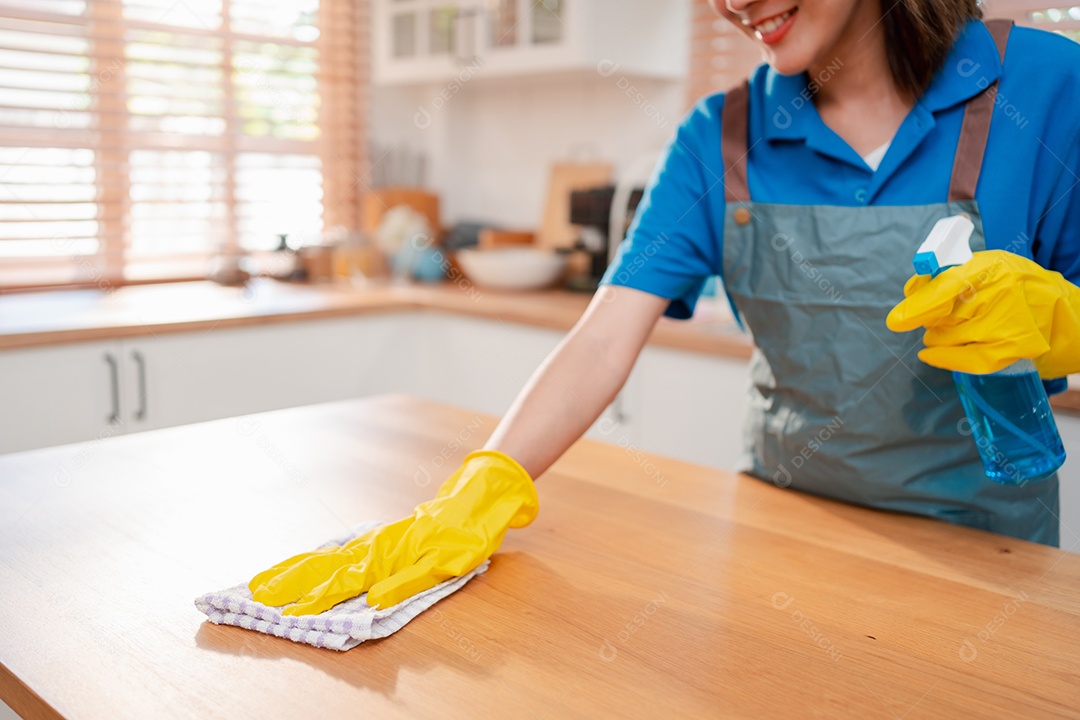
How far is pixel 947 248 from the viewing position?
92 cm

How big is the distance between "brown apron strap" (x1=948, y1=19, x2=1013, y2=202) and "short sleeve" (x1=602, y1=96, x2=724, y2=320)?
0.94 ft

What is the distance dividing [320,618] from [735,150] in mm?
816

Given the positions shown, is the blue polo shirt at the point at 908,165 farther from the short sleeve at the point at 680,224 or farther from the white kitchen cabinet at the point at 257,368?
the white kitchen cabinet at the point at 257,368

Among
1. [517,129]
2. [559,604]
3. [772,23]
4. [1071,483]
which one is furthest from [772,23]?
[517,129]

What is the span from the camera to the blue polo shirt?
1.09m

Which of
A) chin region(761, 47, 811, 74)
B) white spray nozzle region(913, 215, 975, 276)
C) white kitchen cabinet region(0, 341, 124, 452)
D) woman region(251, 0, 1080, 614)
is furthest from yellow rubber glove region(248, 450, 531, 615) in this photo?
white kitchen cabinet region(0, 341, 124, 452)

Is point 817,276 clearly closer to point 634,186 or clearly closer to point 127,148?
point 634,186

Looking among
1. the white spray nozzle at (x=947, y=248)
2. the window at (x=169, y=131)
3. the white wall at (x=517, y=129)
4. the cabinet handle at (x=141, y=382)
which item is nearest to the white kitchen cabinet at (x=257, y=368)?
the cabinet handle at (x=141, y=382)

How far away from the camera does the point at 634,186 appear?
8.27 ft

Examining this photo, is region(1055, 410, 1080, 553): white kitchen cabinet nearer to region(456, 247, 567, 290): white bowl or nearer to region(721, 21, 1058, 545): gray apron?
region(721, 21, 1058, 545): gray apron

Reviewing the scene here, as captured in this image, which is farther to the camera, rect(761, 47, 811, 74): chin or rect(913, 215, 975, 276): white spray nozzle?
rect(761, 47, 811, 74): chin

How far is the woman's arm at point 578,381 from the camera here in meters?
1.06

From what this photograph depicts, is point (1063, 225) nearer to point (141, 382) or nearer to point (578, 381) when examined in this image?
point (578, 381)

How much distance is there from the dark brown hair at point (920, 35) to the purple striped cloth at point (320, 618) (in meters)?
0.85
